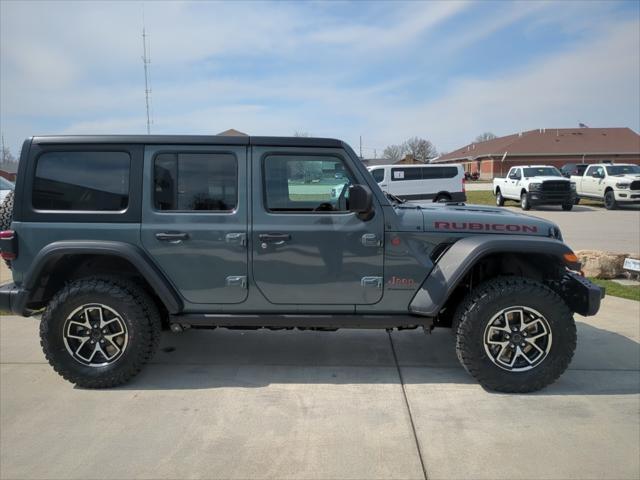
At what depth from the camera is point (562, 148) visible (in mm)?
48688

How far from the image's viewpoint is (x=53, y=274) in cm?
379

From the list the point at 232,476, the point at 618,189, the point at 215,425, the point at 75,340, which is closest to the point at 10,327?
the point at 75,340

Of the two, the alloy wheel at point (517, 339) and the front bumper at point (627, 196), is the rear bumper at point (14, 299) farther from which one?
the front bumper at point (627, 196)

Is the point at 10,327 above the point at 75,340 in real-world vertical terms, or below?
below

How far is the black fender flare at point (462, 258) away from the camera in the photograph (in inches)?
136

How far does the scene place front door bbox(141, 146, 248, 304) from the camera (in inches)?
141

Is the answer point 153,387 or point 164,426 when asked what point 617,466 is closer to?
point 164,426

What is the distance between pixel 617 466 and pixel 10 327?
5605mm

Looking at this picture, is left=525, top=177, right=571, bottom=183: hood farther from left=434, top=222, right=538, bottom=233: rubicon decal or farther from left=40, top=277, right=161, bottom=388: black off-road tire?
left=40, top=277, right=161, bottom=388: black off-road tire

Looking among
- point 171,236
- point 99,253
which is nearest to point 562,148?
point 171,236

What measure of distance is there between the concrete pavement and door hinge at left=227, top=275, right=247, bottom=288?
2.55 ft

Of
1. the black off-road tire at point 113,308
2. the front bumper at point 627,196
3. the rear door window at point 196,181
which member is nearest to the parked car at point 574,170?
the front bumper at point 627,196

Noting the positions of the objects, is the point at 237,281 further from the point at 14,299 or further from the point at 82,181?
the point at 14,299

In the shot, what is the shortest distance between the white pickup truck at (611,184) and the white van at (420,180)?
6856 mm
